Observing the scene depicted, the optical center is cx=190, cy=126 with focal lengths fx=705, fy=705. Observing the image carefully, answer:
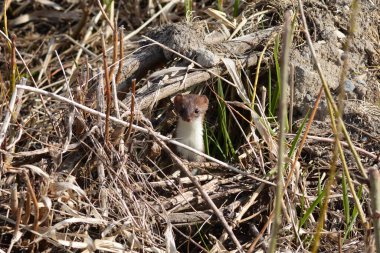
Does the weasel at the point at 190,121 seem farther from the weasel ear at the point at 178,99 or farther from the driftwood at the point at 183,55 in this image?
the driftwood at the point at 183,55

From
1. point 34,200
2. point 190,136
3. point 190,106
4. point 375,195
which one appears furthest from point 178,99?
point 375,195

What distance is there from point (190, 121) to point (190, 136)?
9 cm

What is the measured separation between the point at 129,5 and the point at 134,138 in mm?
2051

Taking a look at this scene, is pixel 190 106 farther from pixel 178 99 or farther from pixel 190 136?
pixel 190 136

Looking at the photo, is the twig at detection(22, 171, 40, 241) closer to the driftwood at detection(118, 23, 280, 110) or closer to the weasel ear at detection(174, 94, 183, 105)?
the driftwood at detection(118, 23, 280, 110)

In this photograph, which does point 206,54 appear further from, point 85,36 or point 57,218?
point 85,36

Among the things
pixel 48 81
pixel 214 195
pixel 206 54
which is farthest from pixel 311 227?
pixel 48 81

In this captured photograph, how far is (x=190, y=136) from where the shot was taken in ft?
11.7

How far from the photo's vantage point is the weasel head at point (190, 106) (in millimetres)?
3404

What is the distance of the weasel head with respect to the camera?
11.2 feet

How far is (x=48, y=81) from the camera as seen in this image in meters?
4.51

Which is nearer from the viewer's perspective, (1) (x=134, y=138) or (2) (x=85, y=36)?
(1) (x=134, y=138)

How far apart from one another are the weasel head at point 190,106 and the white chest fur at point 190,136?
0.07m

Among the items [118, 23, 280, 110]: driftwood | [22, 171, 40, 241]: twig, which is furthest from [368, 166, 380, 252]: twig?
[118, 23, 280, 110]: driftwood
